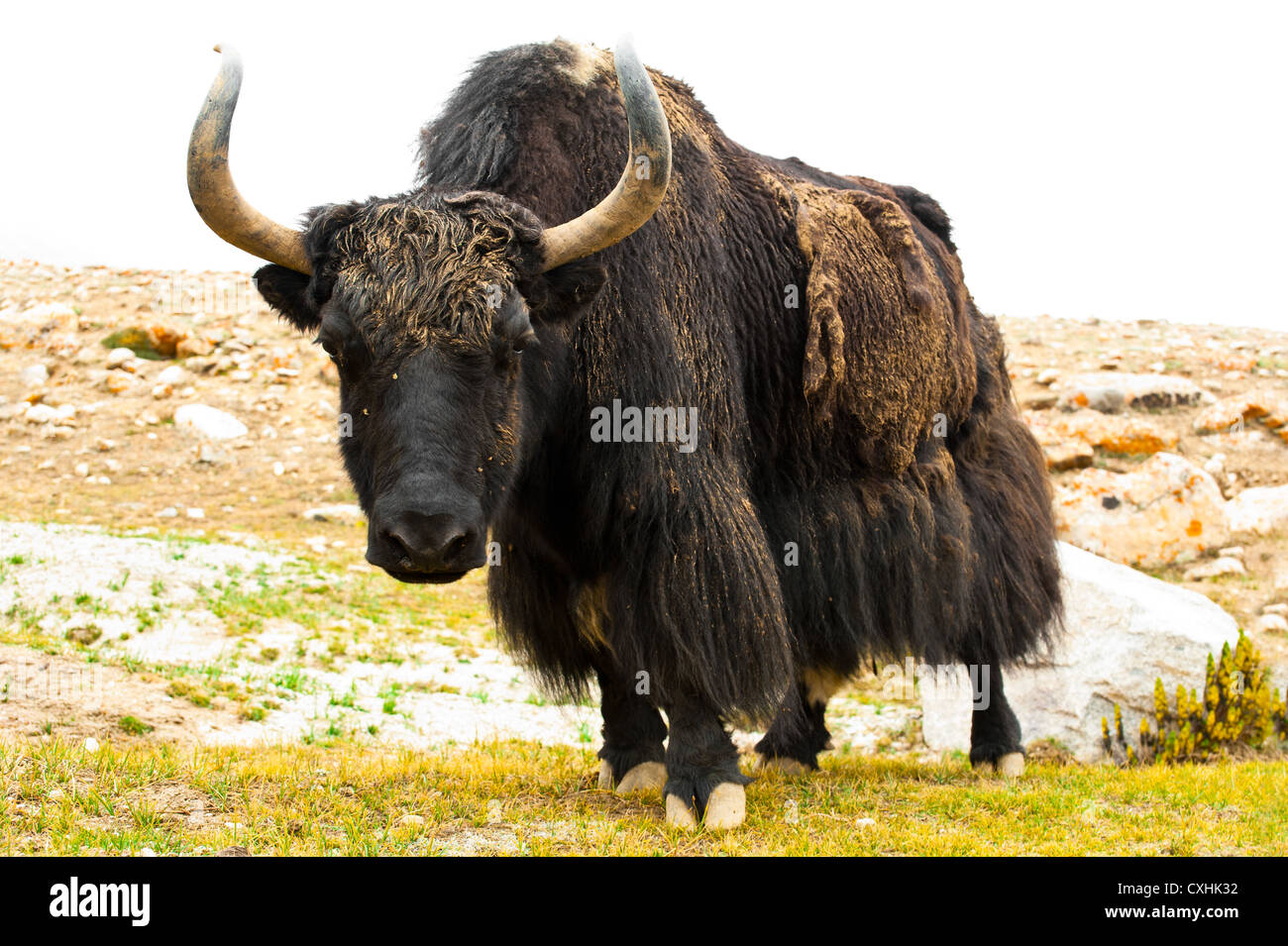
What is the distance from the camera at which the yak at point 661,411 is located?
375 centimetres

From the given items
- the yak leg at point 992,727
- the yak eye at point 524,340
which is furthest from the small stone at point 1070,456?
the yak eye at point 524,340

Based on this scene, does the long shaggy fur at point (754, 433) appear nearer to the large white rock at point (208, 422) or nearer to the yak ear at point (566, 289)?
the yak ear at point (566, 289)

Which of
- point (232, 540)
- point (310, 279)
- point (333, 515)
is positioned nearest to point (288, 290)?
point (310, 279)

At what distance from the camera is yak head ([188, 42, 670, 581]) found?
A: 11.5ft

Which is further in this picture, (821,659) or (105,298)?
(105,298)

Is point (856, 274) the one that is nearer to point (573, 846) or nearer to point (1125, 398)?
point (573, 846)

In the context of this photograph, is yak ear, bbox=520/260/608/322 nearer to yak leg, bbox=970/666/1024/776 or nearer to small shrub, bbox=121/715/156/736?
small shrub, bbox=121/715/156/736

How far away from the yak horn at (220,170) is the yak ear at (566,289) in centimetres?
94

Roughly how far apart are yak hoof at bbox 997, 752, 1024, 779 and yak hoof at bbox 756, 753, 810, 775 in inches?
41.3

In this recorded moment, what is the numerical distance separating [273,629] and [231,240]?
5.19m

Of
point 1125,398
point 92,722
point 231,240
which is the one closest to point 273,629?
point 92,722

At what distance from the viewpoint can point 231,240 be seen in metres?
3.98

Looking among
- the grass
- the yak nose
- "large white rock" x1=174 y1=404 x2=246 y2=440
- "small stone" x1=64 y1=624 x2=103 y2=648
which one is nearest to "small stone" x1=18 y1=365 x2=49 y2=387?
"large white rock" x1=174 y1=404 x2=246 y2=440
